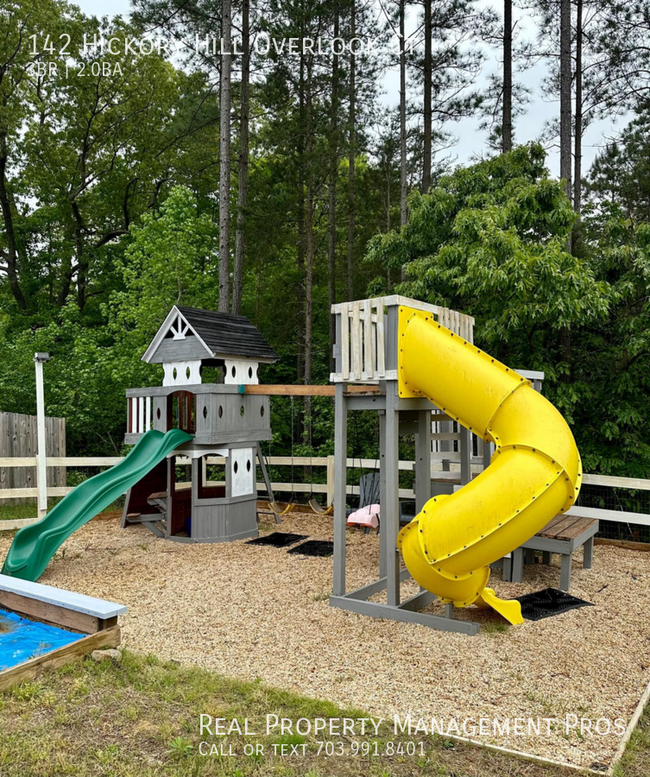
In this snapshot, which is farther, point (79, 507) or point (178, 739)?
point (79, 507)

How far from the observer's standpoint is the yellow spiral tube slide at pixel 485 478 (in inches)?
165

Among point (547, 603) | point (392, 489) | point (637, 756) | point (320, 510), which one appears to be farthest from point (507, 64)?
point (637, 756)

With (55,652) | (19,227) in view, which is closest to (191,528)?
(55,652)

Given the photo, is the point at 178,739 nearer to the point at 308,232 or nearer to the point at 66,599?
the point at 66,599

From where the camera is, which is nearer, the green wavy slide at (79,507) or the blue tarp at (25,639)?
the blue tarp at (25,639)

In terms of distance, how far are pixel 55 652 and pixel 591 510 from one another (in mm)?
6248

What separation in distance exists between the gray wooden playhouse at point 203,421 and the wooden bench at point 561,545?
3.72m

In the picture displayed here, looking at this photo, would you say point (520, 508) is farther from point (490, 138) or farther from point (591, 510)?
point (490, 138)

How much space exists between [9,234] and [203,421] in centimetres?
1368

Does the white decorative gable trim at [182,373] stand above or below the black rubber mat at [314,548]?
above

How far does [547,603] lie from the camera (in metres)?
5.62

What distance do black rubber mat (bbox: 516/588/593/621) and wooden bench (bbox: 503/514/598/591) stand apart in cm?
23

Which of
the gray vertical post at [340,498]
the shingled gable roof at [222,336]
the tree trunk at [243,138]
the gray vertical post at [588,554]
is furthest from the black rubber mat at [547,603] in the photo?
the tree trunk at [243,138]

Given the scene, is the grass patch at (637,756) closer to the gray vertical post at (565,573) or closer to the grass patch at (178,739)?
the grass patch at (178,739)
